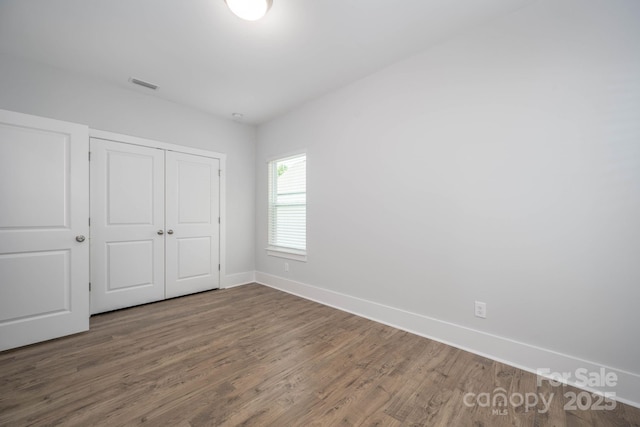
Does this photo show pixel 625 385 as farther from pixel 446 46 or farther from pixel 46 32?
pixel 46 32

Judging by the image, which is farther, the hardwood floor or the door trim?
the door trim

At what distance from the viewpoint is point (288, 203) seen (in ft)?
13.5

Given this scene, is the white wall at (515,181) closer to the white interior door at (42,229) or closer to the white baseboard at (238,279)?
the white baseboard at (238,279)

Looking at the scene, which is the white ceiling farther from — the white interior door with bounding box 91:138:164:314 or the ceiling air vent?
the white interior door with bounding box 91:138:164:314

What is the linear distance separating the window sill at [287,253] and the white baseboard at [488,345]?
0.68 m

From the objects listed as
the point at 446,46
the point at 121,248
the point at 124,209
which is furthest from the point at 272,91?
the point at 121,248

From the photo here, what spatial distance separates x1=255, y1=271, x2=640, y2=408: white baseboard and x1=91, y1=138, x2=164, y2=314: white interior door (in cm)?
253

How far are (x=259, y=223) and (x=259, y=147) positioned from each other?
141cm

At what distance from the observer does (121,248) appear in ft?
10.6

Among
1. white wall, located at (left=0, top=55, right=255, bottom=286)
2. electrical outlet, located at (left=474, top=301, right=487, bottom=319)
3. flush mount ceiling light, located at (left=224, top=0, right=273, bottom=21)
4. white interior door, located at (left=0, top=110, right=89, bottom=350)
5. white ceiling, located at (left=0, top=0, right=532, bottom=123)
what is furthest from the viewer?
white wall, located at (left=0, top=55, right=255, bottom=286)

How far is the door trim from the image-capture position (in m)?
3.14

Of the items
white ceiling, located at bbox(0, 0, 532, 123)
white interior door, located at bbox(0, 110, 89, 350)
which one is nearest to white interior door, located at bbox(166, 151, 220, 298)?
white interior door, located at bbox(0, 110, 89, 350)

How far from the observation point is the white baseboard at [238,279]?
13.9ft

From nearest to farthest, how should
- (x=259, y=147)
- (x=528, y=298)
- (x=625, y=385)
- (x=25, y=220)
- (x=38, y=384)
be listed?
(x=625, y=385) < (x=38, y=384) < (x=528, y=298) < (x=25, y=220) < (x=259, y=147)
